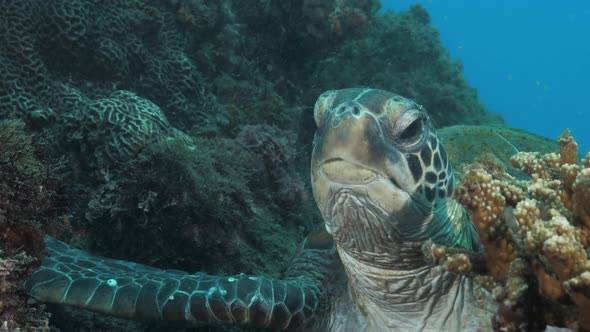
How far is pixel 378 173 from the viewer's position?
5.41ft

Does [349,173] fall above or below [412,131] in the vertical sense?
below

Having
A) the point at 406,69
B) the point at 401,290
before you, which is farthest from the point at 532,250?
the point at 406,69

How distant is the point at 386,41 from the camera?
9055 millimetres

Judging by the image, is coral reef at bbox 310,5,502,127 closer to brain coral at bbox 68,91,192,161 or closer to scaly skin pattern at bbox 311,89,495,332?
brain coral at bbox 68,91,192,161

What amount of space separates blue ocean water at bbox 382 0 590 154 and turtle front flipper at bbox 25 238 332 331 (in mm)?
96320

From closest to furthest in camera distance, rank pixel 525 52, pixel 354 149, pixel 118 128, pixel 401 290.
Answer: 1. pixel 354 149
2. pixel 401 290
3. pixel 118 128
4. pixel 525 52

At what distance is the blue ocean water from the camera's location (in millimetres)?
94750

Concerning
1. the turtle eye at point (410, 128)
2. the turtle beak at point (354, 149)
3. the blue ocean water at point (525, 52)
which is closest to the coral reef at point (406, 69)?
the turtle eye at point (410, 128)

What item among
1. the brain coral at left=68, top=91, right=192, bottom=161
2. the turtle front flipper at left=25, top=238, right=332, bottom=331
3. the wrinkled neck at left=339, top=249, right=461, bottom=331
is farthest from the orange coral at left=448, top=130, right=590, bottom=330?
the brain coral at left=68, top=91, right=192, bottom=161

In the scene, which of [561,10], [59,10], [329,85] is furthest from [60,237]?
Result: [561,10]

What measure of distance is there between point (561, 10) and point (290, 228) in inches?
4760

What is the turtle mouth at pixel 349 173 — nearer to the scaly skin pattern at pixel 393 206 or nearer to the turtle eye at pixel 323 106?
the scaly skin pattern at pixel 393 206

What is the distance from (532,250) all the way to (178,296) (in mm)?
1735

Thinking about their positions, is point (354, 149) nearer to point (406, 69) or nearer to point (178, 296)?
point (178, 296)
